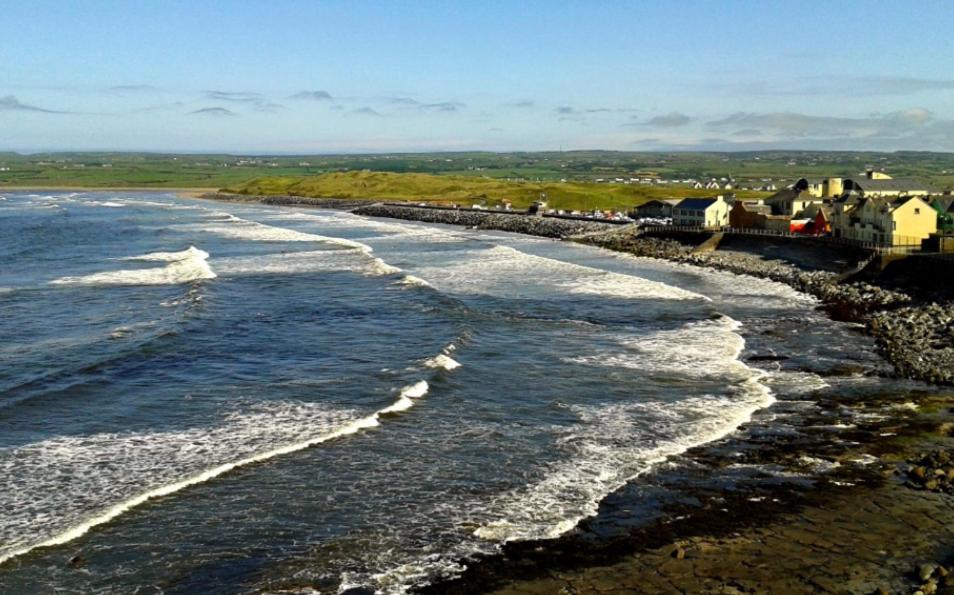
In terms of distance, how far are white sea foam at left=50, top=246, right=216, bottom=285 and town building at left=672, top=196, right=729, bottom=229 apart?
4830 cm

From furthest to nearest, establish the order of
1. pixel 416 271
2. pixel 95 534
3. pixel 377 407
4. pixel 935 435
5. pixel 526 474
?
pixel 416 271
pixel 377 407
pixel 935 435
pixel 526 474
pixel 95 534

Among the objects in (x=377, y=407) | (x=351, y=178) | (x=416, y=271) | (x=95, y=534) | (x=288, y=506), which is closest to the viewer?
(x=95, y=534)

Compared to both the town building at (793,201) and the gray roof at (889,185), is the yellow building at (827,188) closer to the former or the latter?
the town building at (793,201)

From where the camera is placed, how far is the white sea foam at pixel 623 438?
19719 mm

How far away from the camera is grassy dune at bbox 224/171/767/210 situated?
135 meters

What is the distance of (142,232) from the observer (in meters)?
94.9

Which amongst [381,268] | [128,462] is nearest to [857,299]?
[381,268]

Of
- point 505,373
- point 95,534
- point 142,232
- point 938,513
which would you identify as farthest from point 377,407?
point 142,232

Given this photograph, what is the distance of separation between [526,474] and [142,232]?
83006mm

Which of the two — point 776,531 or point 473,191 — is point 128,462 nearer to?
point 776,531

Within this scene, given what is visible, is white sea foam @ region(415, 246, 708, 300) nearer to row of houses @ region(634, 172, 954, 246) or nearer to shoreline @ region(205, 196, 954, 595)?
row of houses @ region(634, 172, 954, 246)

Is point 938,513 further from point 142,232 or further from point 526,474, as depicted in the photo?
point 142,232

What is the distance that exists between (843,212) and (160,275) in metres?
51.5

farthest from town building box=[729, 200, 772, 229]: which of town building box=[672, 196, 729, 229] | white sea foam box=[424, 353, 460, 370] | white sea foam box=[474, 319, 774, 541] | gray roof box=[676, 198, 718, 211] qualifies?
white sea foam box=[424, 353, 460, 370]
